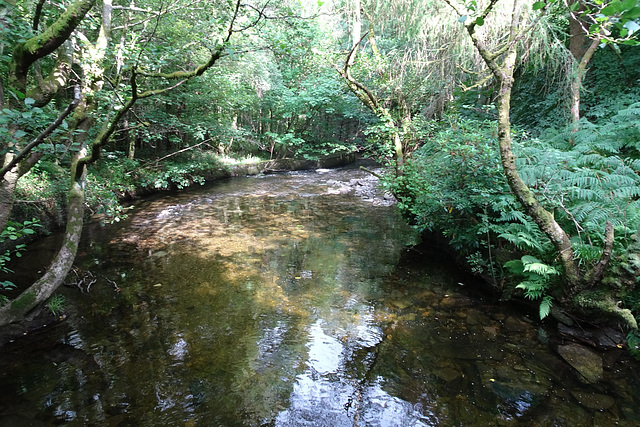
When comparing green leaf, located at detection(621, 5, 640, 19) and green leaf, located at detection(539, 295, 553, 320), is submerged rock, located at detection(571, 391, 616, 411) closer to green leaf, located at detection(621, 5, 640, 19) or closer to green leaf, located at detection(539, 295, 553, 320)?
green leaf, located at detection(539, 295, 553, 320)

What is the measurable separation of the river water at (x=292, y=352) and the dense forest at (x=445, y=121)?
2.35ft

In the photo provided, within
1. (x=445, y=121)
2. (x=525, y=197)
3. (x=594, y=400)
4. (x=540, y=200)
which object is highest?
(x=445, y=121)

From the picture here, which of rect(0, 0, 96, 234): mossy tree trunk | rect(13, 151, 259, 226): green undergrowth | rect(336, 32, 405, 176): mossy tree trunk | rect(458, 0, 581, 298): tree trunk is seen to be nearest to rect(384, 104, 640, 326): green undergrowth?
rect(458, 0, 581, 298): tree trunk

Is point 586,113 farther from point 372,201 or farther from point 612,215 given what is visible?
point 372,201

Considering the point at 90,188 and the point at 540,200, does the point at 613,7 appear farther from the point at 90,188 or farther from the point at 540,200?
the point at 90,188

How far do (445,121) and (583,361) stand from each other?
5205mm

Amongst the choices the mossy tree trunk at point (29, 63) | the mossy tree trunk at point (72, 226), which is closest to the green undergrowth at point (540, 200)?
the mossy tree trunk at point (72, 226)

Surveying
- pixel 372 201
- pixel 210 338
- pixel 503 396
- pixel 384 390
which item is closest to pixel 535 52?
pixel 372 201

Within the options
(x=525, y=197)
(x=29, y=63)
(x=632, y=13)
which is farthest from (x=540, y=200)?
(x=29, y=63)

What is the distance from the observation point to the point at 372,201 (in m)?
12.0

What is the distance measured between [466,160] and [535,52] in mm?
4056

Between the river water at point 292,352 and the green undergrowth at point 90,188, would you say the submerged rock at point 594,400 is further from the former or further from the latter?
the green undergrowth at point 90,188

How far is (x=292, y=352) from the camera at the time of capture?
4055 millimetres

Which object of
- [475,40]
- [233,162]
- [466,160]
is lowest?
[233,162]
